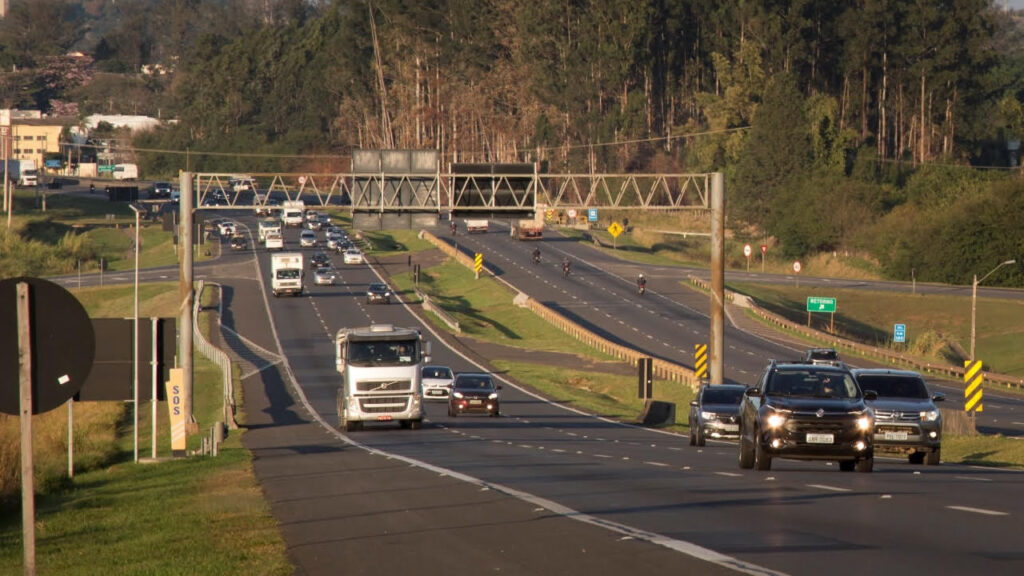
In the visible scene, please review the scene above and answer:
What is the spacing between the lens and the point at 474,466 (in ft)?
89.6

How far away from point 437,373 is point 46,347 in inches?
1987

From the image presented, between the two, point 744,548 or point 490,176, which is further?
point 490,176

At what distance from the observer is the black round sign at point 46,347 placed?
1071cm

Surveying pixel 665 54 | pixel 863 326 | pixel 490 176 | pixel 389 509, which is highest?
pixel 665 54

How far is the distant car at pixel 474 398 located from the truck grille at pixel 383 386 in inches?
410

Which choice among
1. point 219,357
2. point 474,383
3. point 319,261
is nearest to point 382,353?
point 474,383

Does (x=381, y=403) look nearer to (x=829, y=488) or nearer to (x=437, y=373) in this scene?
(x=437, y=373)

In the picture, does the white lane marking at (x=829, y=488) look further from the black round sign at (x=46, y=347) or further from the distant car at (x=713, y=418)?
the distant car at (x=713, y=418)

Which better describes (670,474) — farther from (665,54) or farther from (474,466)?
(665,54)

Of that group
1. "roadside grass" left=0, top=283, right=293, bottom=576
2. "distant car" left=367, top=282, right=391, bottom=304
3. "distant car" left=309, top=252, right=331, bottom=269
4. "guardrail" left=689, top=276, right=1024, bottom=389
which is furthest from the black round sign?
"distant car" left=309, top=252, right=331, bottom=269

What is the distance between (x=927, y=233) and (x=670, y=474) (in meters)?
103

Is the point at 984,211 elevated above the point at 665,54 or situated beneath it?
situated beneath

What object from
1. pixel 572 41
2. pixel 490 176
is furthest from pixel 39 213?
pixel 490 176

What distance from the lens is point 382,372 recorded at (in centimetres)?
4100
